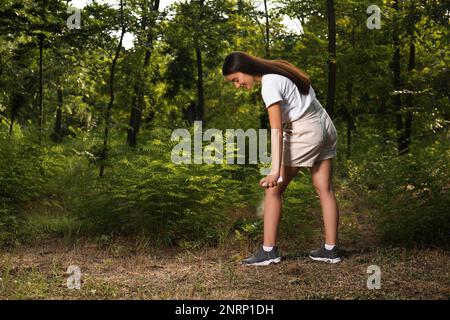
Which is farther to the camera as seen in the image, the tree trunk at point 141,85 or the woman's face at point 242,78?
the tree trunk at point 141,85

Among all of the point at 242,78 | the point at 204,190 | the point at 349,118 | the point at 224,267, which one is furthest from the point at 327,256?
the point at 349,118

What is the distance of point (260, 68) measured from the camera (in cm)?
470

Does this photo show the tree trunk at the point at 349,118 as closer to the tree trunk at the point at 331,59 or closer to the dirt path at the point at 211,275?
the tree trunk at the point at 331,59

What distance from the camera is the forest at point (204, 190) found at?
4.41m

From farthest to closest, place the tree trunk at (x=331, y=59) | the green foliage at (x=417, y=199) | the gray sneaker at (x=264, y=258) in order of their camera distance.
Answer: the tree trunk at (x=331, y=59)
the green foliage at (x=417, y=199)
the gray sneaker at (x=264, y=258)

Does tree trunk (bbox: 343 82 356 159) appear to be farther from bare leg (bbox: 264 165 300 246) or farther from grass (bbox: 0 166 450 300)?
bare leg (bbox: 264 165 300 246)

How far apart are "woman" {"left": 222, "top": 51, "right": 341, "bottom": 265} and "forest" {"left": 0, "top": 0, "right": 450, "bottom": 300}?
286 mm

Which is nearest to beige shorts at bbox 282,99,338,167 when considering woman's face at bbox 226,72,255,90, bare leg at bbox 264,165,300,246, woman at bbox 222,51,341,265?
woman at bbox 222,51,341,265

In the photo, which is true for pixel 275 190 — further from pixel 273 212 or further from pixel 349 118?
pixel 349 118

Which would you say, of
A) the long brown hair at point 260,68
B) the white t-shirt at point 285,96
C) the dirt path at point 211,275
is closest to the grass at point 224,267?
the dirt path at point 211,275

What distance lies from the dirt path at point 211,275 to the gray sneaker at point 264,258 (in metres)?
0.10

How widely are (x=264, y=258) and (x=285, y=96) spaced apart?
141cm

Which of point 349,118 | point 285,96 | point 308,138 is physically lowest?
point 349,118
